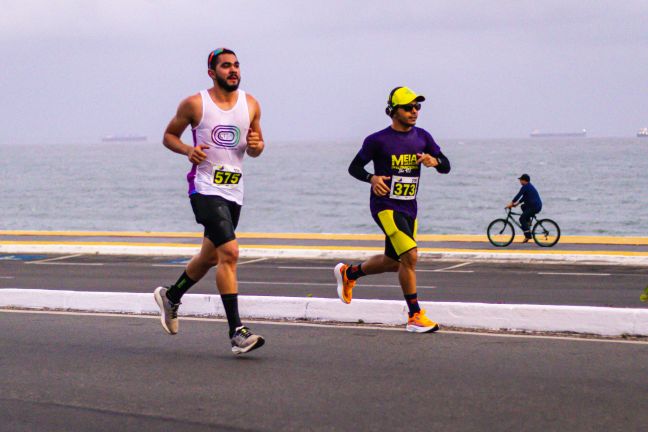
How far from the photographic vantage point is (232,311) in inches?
295

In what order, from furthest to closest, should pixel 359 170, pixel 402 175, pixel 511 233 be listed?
pixel 511 233
pixel 359 170
pixel 402 175

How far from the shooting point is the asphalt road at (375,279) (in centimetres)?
1342

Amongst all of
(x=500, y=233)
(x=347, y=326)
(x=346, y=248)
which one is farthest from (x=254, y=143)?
(x=500, y=233)

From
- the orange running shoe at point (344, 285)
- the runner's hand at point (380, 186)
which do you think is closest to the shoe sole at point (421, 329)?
the orange running shoe at point (344, 285)

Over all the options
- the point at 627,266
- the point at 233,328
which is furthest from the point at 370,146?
the point at 627,266

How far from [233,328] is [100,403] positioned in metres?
1.62

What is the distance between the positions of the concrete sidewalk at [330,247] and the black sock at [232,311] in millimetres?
12482

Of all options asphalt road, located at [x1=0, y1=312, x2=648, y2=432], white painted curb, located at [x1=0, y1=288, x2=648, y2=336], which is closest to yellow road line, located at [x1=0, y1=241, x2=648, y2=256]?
white painted curb, located at [x1=0, y1=288, x2=648, y2=336]

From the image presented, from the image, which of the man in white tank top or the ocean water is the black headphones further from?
the ocean water

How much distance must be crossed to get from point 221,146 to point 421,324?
2.07 m

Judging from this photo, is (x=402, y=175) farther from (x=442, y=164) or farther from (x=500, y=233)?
(x=500, y=233)

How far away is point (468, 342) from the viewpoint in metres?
7.73

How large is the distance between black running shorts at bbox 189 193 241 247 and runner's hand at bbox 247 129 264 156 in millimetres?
391

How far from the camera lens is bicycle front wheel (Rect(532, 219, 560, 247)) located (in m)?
23.2
